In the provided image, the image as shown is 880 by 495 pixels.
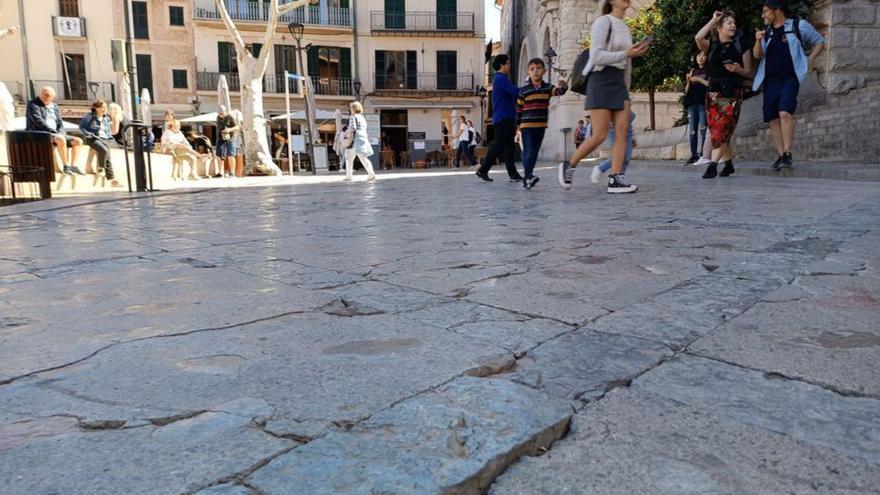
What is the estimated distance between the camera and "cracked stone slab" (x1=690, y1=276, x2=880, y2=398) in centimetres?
139

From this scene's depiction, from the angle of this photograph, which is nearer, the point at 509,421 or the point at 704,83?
the point at 509,421

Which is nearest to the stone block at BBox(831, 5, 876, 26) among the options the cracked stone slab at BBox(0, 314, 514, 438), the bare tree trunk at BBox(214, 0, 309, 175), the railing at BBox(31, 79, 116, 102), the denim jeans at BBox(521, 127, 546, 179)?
the denim jeans at BBox(521, 127, 546, 179)

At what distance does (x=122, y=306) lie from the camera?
86.5 inches

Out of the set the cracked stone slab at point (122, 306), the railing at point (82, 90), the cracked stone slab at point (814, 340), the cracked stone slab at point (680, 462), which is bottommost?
the cracked stone slab at point (122, 306)

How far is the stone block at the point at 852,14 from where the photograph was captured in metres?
9.90

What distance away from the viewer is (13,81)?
29.1 m

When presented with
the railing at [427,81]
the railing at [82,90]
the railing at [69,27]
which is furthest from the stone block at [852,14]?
the railing at [69,27]

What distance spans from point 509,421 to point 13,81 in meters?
35.4

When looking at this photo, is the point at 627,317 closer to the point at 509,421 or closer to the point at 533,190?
the point at 509,421

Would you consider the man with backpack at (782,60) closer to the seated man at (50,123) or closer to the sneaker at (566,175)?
the sneaker at (566,175)

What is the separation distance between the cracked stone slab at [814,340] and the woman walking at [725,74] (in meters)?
5.92

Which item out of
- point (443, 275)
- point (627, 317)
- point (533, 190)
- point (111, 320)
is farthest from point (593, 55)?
point (111, 320)

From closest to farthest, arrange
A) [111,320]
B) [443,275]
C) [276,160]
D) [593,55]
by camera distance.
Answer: [111,320] → [443,275] → [593,55] → [276,160]

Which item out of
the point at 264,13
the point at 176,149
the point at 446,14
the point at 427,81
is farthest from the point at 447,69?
the point at 176,149
